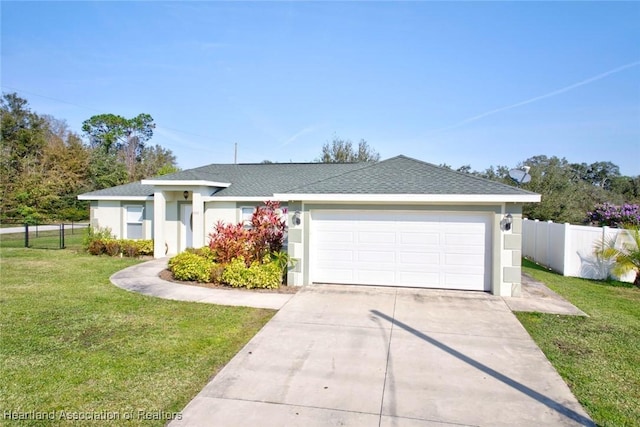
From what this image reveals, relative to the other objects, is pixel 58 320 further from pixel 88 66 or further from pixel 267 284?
pixel 88 66

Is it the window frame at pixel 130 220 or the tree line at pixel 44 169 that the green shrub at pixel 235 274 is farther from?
the tree line at pixel 44 169

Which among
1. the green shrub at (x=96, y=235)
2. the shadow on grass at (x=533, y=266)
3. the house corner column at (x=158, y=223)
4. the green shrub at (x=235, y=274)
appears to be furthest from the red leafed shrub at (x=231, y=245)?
the shadow on grass at (x=533, y=266)

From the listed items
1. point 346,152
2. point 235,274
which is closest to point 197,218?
point 235,274

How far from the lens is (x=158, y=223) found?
1468 cm

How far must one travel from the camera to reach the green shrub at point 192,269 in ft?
33.4

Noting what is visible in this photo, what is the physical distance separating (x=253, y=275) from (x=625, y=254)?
1090 cm

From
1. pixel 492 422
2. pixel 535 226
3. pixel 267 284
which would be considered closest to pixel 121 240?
pixel 267 284

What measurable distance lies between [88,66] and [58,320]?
1943 centimetres

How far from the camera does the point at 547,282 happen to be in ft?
34.7

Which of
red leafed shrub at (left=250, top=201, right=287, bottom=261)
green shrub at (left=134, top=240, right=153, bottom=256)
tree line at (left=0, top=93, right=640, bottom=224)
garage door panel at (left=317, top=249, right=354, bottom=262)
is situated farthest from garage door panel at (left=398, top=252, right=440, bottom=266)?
tree line at (left=0, top=93, right=640, bottom=224)

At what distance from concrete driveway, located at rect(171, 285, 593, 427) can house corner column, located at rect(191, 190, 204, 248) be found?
27.9ft

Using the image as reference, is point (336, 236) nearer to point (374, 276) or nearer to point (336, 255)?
point (336, 255)

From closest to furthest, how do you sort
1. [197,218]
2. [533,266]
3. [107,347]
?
[107,347] < [533,266] < [197,218]

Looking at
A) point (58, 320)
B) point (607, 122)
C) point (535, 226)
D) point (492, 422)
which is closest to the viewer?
A: point (492, 422)
